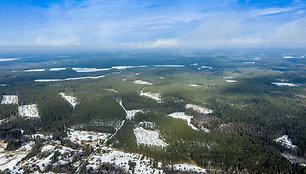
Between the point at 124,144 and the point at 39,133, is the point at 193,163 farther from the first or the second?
the point at 39,133

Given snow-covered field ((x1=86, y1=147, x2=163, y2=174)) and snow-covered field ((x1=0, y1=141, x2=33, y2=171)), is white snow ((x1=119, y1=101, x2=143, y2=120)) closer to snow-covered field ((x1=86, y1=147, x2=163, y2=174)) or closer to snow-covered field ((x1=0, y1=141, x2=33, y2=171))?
snow-covered field ((x1=86, y1=147, x2=163, y2=174))

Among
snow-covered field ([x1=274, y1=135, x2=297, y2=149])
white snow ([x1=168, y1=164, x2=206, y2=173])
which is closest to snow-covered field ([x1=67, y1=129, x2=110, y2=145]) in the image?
white snow ([x1=168, y1=164, x2=206, y2=173])

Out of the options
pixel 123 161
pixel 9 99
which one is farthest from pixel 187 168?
pixel 9 99

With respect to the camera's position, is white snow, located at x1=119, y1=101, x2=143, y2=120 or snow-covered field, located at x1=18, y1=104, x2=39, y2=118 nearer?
white snow, located at x1=119, y1=101, x2=143, y2=120

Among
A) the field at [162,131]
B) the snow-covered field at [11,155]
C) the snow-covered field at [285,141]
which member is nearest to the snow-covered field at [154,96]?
the field at [162,131]

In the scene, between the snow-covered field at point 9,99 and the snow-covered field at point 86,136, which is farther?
the snow-covered field at point 9,99

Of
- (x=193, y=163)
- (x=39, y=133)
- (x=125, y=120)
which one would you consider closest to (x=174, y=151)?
(x=193, y=163)

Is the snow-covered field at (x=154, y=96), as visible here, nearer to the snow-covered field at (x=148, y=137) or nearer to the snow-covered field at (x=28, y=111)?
the snow-covered field at (x=148, y=137)
